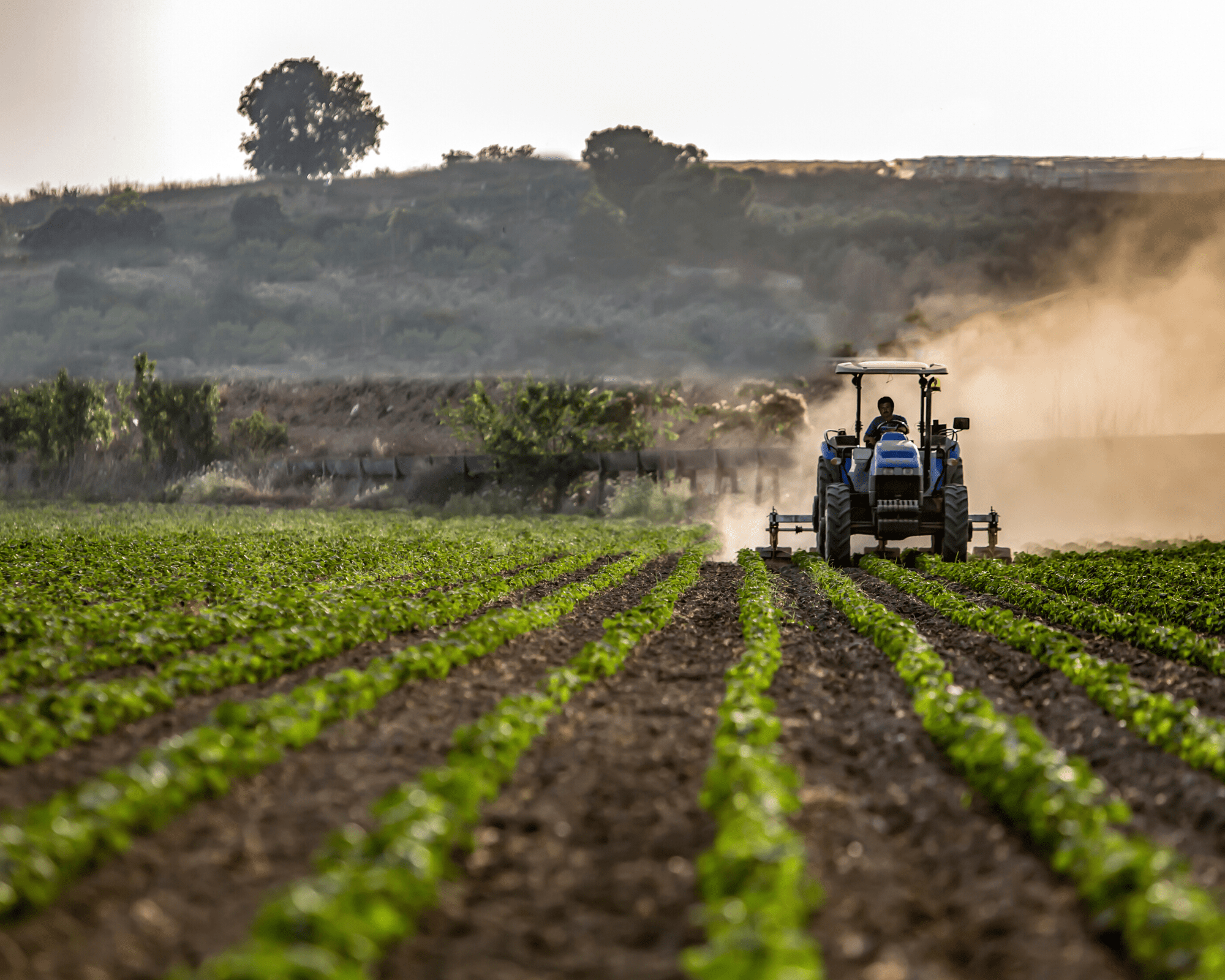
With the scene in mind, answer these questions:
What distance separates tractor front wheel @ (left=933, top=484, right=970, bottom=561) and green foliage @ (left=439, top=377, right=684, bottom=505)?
35682 millimetres

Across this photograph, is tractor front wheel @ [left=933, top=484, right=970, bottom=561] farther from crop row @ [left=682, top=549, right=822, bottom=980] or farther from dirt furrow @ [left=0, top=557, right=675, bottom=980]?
dirt furrow @ [left=0, top=557, right=675, bottom=980]

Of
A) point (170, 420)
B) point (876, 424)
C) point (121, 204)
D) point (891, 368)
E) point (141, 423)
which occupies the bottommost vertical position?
point (876, 424)

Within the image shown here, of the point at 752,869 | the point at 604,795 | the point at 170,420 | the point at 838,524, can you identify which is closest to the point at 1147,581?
the point at 838,524

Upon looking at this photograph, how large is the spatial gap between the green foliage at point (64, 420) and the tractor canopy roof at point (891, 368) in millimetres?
56134

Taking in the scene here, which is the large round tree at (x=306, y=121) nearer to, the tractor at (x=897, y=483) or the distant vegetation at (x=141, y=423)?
the distant vegetation at (x=141, y=423)

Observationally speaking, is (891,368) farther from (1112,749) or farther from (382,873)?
(382,873)

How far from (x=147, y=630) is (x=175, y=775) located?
628 centimetres

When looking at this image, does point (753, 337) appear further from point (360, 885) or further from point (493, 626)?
point (360, 885)

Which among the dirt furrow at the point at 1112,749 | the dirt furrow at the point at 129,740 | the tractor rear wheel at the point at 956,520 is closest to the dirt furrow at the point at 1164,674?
the dirt furrow at the point at 1112,749

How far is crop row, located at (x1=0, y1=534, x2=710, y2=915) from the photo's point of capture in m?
5.36

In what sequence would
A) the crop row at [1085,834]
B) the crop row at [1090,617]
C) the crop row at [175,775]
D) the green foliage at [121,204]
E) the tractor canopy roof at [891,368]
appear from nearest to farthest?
the crop row at [1085,834], the crop row at [175,775], the crop row at [1090,617], the tractor canopy roof at [891,368], the green foliage at [121,204]

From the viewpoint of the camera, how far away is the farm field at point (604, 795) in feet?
16.1

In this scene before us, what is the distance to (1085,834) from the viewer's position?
614 centimetres

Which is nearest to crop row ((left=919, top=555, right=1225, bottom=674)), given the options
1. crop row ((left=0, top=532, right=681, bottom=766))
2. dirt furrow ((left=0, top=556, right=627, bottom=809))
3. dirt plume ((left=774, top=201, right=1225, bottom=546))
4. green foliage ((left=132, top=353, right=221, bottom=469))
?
crop row ((left=0, top=532, right=681, bottom=766))
